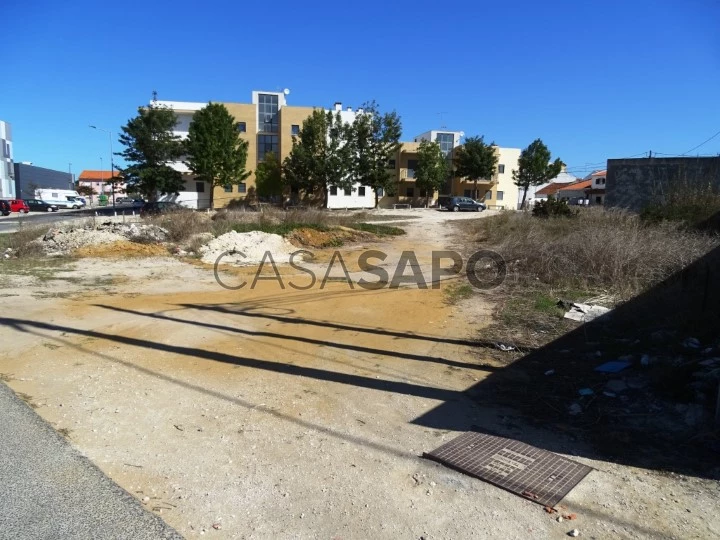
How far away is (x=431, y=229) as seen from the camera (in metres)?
29.3

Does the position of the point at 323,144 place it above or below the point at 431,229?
above

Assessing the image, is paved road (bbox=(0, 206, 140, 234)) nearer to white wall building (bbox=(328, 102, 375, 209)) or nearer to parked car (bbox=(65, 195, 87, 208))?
parked car (bbox=(65, 195, 87, 208))

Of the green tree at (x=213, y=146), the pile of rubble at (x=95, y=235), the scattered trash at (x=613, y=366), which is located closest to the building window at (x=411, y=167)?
the green tree at (x=213, y=146)

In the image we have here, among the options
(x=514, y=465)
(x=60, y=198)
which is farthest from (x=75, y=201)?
(x=514, y=465)

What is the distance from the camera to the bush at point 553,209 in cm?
2359

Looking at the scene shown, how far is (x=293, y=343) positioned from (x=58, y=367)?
2.96 meters

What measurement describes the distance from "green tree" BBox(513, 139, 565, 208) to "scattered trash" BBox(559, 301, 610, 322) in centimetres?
5476

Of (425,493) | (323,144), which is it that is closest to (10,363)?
(425,493)

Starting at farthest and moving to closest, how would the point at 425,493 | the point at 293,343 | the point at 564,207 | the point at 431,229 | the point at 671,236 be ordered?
the point at 431,229 → the point at 564,207 → the point at 671,236 → the point at 293,343 → the point at 425,493

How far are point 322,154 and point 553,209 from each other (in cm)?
2947

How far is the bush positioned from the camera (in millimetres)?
23594

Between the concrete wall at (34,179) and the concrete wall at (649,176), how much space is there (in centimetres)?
7999

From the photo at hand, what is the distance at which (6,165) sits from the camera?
2955 inches

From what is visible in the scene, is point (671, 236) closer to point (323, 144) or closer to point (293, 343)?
point (293, 343)
